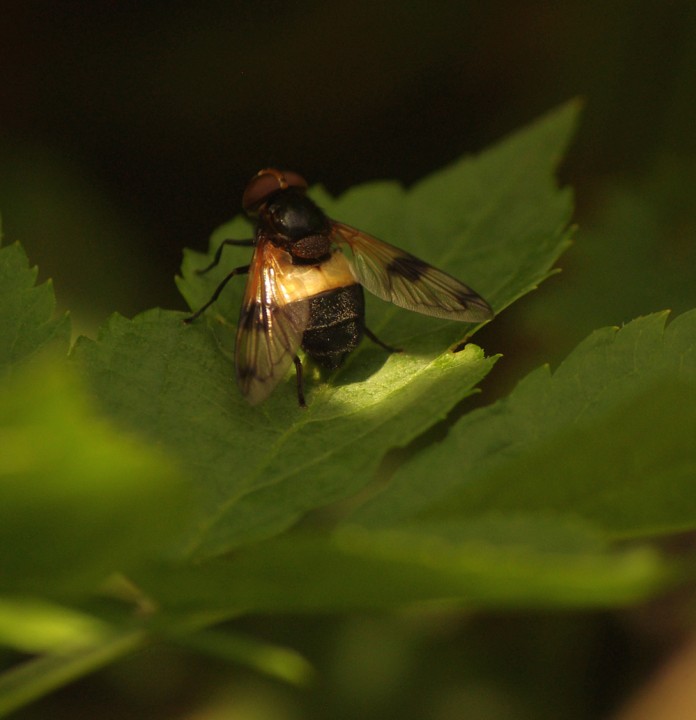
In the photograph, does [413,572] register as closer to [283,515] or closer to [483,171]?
[283,515]

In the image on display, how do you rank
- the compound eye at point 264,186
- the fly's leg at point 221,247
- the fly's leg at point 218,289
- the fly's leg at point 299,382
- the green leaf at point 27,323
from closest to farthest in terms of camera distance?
the green leaf at point 27,323 < the fly's leg at point 299,382 < the fly's leg at point 218,289 < the fly's leg at point 221,247 < the compound eye at point 264,186

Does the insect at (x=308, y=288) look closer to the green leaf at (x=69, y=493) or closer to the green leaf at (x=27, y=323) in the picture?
the green leaf at (x=27, y=323)

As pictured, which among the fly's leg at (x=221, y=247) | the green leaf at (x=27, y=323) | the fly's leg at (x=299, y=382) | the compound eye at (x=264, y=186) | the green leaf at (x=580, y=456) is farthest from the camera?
the compound eye at (x=264, y=186)

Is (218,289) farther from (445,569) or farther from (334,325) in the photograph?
(445,569)

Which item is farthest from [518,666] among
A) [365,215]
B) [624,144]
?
[624,144]

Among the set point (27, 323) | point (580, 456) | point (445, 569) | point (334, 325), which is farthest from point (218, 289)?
point (445, 569)

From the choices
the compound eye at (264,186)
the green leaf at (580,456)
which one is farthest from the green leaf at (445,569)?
the compound eye at (264,186)
